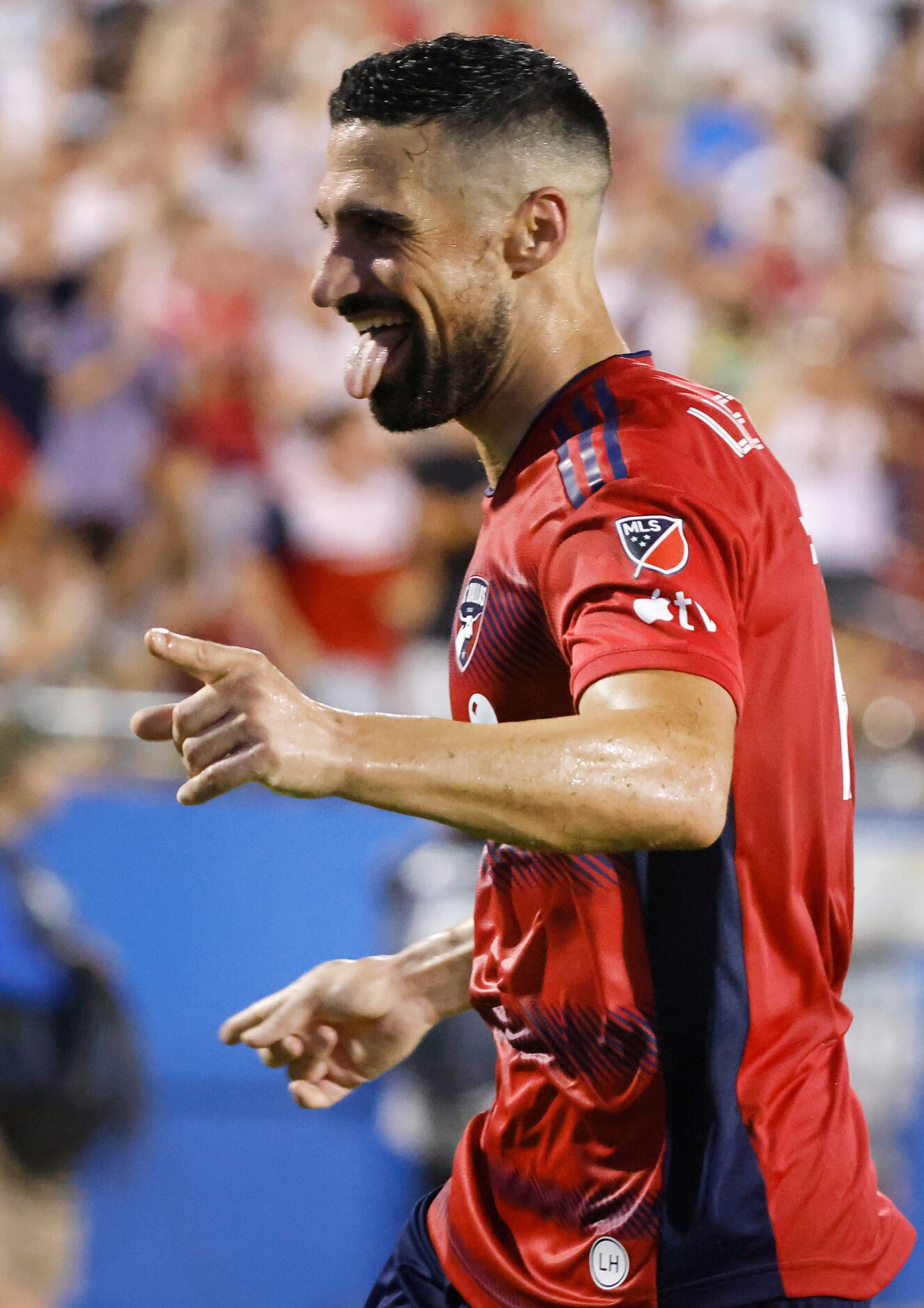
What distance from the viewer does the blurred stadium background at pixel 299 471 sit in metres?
5.05

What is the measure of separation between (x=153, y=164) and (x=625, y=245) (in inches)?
84.9

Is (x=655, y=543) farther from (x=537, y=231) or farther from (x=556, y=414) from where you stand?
(x=537, y=231)

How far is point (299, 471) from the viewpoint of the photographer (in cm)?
616

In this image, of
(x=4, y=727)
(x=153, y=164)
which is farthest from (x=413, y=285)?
(x=153, y=164)

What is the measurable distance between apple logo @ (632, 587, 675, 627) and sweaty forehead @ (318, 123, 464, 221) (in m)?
0.71

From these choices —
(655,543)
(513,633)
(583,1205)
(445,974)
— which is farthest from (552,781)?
(445,974)

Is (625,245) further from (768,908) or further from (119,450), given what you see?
(768,908)

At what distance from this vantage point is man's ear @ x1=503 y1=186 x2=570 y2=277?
2197mm

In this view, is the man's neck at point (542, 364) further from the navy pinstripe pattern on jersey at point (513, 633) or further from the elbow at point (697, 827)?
the elbow at point (697, 827)

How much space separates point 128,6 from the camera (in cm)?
664

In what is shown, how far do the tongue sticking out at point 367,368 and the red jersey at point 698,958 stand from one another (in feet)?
0.77

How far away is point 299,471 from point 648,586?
4555 millimetres

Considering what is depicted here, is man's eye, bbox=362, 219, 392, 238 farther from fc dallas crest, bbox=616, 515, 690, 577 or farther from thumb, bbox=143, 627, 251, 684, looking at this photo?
thumb, bbox=143, 627, 251, 684

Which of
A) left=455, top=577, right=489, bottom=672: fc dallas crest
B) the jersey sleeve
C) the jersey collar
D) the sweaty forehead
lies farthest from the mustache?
the jersey sleeve
